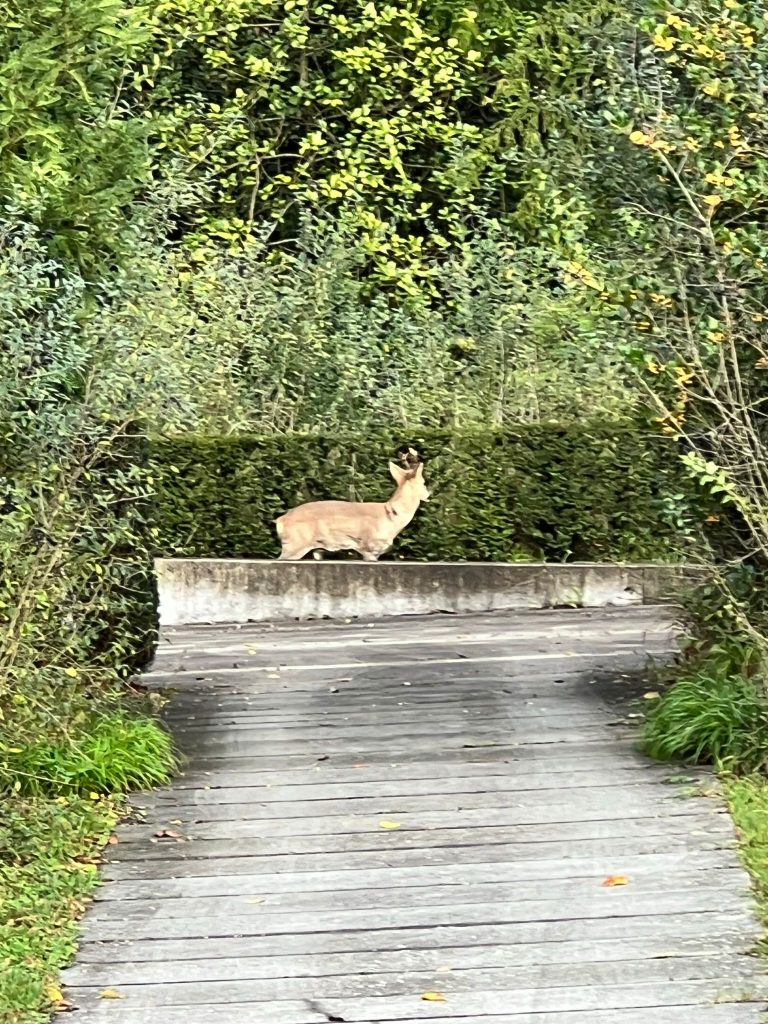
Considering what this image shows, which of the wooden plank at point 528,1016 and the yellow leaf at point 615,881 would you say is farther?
the yellow leaf at point 615,881

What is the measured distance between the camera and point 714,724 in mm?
7117

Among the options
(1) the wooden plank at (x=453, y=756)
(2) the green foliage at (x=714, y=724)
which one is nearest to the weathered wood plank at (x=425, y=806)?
(2) the green foliage at (x=714, y=724)

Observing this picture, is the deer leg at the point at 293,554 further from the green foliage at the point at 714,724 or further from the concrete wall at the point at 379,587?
the green foliage at the point at 714,724

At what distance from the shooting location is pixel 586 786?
22.7 ft

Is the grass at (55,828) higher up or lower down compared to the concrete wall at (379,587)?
higher up

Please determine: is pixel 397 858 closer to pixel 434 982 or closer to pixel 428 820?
pixel 428 820

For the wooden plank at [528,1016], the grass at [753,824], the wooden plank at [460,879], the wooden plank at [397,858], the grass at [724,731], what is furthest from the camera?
the grass at [724,731]

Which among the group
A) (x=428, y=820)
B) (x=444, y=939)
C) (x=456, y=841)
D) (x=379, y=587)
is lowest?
(x=379, y=587)

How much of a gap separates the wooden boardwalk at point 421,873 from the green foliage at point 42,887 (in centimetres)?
10

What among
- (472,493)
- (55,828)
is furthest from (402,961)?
(472,493)

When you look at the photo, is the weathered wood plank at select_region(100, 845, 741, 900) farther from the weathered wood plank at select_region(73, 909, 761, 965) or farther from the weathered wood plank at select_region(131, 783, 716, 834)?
the weathered wood plank at select_region(131, 783, 716, 834)

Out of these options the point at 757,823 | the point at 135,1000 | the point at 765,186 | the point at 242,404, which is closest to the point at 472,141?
the point at 242,404

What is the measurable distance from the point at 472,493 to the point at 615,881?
799 cm

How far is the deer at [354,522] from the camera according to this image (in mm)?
12945
